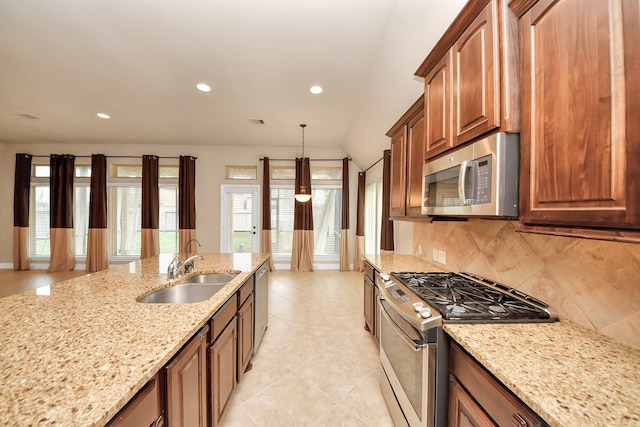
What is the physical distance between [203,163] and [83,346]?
212 inches

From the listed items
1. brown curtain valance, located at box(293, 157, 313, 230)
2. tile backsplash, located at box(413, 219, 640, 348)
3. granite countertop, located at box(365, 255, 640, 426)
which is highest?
brown curtain valance, located at box(293, 157, 313, 230)

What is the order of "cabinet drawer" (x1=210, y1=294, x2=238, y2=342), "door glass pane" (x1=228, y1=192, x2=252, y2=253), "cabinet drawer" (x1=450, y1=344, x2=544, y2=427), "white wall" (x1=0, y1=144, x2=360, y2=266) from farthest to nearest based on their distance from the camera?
1. "door glass pane" (x1=228, y1=192, x2=252, y2=253)
2. "white wall" (x1=0, y1=144, x2=360, y2=266)
3. "cabinet drawer" (x1=210, y1=294, x2=238, y2=342)
4. "cabinet drawer" (x1=450, y1=344, x2=544, y2=427)

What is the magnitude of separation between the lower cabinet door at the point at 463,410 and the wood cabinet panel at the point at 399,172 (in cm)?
150

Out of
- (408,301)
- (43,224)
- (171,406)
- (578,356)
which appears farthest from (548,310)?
(43,224)

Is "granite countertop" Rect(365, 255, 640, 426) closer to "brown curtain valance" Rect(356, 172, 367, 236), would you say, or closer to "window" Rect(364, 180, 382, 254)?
"window" Rect(364, 180, 382, 254)

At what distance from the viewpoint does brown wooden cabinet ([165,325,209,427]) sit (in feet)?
3.04

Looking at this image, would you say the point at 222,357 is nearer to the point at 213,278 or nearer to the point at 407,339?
the point at 213,278

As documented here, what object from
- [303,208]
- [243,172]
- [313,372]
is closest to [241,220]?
[243,172]

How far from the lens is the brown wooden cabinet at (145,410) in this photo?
0.68 metres

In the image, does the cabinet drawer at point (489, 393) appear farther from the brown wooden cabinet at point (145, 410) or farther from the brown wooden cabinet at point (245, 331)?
the brown wooden cabinet at point (245, 331)

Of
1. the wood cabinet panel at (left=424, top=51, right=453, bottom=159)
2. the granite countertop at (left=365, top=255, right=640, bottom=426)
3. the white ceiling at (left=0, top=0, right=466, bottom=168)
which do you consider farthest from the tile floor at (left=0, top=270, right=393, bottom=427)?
the white ceiling at (left=0, top=0, right=466, bottom=168)

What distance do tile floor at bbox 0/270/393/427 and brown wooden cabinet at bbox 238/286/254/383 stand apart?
8.4 inches

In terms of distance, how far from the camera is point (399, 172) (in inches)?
94.0

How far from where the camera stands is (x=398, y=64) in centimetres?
214
